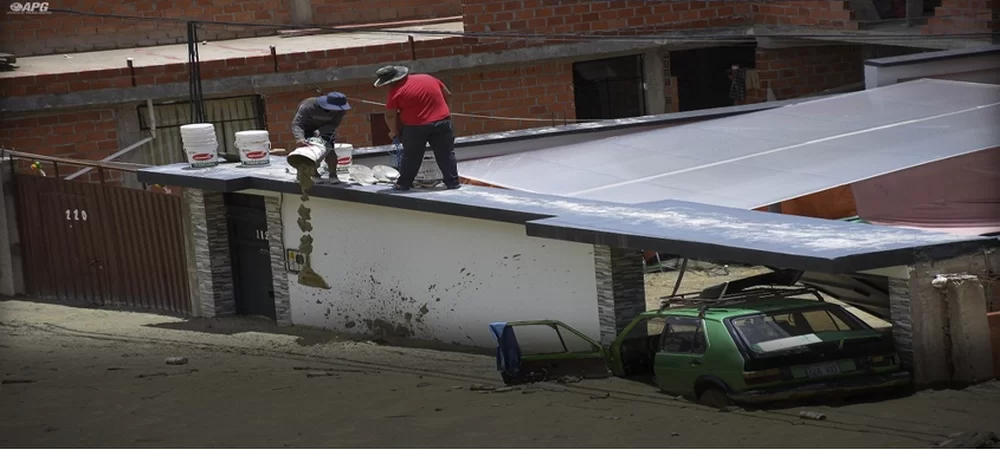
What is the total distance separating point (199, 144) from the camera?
811 inches

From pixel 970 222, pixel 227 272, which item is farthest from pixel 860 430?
pixel 227 272

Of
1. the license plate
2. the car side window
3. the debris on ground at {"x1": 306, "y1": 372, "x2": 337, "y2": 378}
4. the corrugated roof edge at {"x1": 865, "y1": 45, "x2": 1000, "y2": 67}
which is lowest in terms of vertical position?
the debris on ground at {"x1": 306, "y1": 372, "x2": 337, "y2": 378}

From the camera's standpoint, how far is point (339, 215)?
62.8 ft

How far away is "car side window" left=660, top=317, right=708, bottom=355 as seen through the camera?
14117 mm

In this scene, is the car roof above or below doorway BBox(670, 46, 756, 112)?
below

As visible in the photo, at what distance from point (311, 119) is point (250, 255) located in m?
3.13

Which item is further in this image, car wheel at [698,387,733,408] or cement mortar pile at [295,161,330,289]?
cement mortar pile at [295,161,330,289]

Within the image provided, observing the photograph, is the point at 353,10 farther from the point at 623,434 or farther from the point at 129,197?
the point at 623,434

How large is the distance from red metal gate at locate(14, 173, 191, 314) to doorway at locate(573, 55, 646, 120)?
11850 mm

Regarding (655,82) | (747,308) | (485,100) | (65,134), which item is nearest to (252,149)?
(747,308)

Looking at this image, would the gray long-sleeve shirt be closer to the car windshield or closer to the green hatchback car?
the green hatchback car

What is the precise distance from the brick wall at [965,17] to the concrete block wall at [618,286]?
1220 cm

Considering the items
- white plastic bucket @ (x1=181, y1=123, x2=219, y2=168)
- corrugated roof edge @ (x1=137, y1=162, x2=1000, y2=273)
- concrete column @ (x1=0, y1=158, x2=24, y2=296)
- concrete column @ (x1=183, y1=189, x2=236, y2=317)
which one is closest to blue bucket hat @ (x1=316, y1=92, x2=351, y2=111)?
corrugated roof edge @ (x1=137, y1=162, x2=1000, y2=273)

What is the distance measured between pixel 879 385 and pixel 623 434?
2394mm
